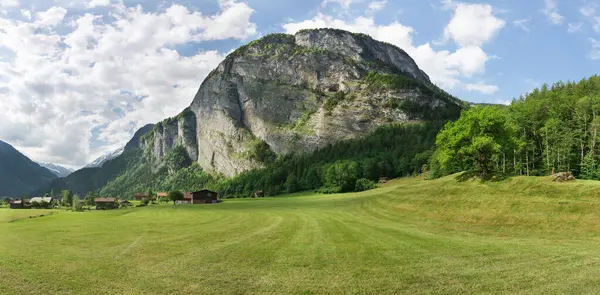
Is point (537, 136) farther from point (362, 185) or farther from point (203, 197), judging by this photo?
point (203, 197)

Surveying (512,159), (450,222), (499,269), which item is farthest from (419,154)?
(499,269)

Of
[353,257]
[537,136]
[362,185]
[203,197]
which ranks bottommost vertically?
[203,197]

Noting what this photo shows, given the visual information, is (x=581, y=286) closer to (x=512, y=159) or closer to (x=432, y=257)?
(x=432, y=257)

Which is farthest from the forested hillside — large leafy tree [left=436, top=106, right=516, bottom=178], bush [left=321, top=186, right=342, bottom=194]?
bush [left=321, top=186, right=342, bottom=194]

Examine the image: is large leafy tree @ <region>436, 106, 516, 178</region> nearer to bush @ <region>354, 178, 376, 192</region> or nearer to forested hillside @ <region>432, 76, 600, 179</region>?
forested hillside @ <region>432, 76, 600, 179</region>

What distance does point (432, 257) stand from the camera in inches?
861

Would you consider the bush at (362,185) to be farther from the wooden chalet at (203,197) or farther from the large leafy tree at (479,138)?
the large leafy tree at (479,138)

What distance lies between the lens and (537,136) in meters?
89.9

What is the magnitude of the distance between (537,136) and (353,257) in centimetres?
8931

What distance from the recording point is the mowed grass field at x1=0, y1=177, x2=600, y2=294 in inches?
640

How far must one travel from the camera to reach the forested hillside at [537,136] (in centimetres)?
5141

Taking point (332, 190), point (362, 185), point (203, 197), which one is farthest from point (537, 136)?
point (203, 197)

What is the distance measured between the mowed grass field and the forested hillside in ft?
42.7

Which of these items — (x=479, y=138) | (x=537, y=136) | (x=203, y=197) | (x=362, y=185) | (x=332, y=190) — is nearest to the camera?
(x=479, y=138)
